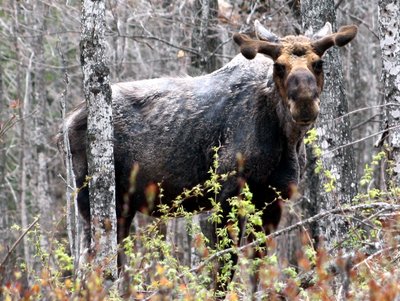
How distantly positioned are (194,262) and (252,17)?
13.5 ft

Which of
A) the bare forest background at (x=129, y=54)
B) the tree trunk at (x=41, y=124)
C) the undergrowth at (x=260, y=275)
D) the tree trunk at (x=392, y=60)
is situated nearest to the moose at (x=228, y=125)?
the tree trunk at (x=392, y=60)

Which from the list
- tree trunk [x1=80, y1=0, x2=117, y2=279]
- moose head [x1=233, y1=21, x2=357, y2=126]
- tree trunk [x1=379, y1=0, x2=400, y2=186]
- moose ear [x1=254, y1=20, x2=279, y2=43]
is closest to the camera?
tree trunk [x1=80, y1=0, x2=117, y2=279]

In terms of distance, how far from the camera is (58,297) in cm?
580

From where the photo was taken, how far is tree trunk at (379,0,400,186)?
9.48m

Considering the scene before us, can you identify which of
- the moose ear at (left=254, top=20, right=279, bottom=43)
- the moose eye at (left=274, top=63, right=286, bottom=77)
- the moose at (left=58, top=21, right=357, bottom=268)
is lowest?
the moose at (left=58, top=21, right=357, bottom=268)

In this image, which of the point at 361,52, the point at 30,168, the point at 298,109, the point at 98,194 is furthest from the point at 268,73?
the point at 361,52

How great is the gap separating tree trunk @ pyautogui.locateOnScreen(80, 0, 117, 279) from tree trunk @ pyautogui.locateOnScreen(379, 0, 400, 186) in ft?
9.36

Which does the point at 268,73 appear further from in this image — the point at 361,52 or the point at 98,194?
the point at 361,52

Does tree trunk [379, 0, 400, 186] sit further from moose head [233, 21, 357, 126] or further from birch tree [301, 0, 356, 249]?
birch tree [301, 0, 356, 249]

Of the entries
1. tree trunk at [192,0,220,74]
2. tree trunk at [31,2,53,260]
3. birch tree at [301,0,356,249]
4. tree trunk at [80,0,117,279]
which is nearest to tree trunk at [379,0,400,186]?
birch tree at [301,0,356,249]

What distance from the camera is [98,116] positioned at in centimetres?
861

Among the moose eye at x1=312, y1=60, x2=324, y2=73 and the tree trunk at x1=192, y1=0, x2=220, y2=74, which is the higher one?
the tree trunk at x1=192, y1=0, x2=220, y2=74

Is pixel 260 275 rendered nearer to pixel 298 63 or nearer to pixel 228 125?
pixel 298 63

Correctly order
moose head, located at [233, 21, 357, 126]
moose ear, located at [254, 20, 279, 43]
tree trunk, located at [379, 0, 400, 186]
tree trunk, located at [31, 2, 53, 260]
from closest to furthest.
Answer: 1. moose head, located at [233, 21, 357, 126]
2. tree trunk, located at [379, 0, 400, 186]
3. moose ear, located at [254, 20, 279, 43]
4. tree trunk, located at [31, 2, 53, 260]
